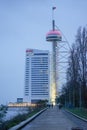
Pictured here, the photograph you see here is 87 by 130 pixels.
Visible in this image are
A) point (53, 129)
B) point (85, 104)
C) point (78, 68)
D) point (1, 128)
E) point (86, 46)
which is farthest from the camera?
point (85, 104)

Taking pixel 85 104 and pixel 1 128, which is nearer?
pixel 1 128

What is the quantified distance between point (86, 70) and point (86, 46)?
10.8ft

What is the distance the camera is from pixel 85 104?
214 ft

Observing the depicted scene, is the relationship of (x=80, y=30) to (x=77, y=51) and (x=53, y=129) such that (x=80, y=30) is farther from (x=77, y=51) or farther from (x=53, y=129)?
(x=53, y=129)

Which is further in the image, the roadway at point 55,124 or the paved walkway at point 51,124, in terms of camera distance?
the roadway at point 55,124

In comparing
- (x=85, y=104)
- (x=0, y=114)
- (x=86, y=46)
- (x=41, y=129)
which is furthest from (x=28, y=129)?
(x=85, y=104)

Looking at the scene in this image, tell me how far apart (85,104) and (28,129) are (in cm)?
4082

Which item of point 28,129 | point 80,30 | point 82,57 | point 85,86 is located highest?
point 80,30

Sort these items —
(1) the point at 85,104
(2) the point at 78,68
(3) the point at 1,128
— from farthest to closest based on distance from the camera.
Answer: (1) the point at 85,104 → (2) the point at 78,68 → (3) the point at 1,128

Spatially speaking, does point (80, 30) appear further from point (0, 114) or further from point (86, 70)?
point (0, 114)

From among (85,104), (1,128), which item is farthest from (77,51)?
(1,128)

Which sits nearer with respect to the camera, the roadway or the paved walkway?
the paved walkway

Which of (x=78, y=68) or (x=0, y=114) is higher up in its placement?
(x=78, y=68)

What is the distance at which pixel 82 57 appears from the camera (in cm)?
5275
